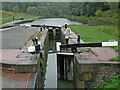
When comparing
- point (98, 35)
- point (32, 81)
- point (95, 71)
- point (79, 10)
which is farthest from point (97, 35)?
point (79, 10)

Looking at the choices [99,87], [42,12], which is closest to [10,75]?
[99,87]

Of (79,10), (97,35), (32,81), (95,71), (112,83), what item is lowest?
(112,83)

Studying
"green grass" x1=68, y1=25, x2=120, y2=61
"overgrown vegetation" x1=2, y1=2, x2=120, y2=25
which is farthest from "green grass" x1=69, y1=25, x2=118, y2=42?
"overgrown vegetation" x1=2, y1=2, x2=120, y2=25

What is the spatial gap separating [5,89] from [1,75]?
2.75 ft

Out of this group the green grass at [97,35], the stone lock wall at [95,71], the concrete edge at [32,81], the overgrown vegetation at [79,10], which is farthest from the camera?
the overgrown vegetation at [79,10]

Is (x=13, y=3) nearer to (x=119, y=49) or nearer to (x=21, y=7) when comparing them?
(x=21, y=7)

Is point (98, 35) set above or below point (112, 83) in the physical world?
above

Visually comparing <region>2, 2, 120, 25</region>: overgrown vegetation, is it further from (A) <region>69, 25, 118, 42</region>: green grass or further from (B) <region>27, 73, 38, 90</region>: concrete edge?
(B) <region>27, 73, 38, 90</region>: concrete edge

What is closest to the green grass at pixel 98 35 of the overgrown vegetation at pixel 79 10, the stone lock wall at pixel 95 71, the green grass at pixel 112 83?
the stone lock wall at pixel 95 71

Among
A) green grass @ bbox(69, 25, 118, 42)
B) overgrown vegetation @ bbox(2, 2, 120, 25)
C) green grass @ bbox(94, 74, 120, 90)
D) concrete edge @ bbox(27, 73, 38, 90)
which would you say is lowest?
green grass @ bbox(94, 74, 120, 90)

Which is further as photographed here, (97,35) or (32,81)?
(97,35)

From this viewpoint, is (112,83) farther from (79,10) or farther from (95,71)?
(79,10)

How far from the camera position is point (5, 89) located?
4.62 meters

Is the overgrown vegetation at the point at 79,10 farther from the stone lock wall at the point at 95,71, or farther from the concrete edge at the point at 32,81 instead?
the concrete edge at the point at 32,81
